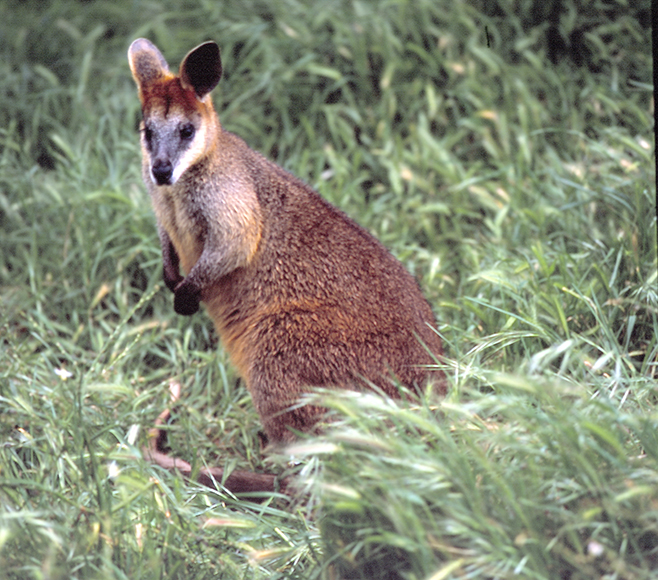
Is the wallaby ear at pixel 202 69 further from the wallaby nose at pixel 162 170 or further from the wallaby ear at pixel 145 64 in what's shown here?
the wallaby nose at pixel 162 170

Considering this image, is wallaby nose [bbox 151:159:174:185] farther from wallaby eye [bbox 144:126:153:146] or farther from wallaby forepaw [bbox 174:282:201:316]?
wallaby forepaw [bbox 174:282:201:316]

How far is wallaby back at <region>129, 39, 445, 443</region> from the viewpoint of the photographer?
11.2ft

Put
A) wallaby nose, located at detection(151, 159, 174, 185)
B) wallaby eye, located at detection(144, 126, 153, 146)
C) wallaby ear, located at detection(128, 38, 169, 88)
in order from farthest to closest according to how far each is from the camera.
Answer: wallaby ear, located at detection(128, 38, 169, 88) → wallaby eye, located at detection(144, 126, 153, 146) → wallaby nose, located at detection(151, 159, 174, 185)

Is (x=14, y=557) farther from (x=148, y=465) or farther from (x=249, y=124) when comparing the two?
(x=249, y=124)

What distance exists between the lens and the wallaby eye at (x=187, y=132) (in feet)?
11.3

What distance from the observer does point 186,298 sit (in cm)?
373

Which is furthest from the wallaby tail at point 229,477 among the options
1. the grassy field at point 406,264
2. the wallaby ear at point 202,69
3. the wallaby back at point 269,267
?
the wallaby ear at point 202,69

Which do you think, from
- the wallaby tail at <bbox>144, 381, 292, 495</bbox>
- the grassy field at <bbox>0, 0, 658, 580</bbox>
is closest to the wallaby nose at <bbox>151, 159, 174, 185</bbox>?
the grassy field at <bbox>0, 0, 658, 580</bbox>

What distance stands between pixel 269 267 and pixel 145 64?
43.5 inches

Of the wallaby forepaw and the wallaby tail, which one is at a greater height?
the wallaby forepaw

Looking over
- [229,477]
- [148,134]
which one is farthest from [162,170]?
[229,477]

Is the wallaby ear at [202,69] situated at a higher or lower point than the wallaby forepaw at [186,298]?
higher

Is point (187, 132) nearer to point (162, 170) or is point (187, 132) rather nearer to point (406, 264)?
point (162, 170)

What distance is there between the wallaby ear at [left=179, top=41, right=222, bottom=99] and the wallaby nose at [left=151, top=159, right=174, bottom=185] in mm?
393
